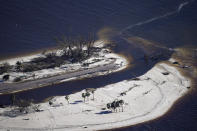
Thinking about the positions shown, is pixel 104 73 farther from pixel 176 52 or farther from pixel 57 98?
pixel 176 52

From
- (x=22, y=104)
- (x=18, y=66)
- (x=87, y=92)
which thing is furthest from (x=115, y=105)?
(x=18, y=66)

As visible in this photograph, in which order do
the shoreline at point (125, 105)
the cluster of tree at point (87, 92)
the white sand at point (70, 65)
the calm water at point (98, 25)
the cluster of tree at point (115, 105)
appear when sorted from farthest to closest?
the calm water at point (98, 25) < the white sand at point (70, 65) < the cluster of tree at point (87, 92) < the cluster of tree at point (115, 105) < the shoreline at point (125, 105)

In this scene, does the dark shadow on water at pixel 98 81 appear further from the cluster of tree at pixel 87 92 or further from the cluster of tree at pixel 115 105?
the cluster of tree at pixel 115 105

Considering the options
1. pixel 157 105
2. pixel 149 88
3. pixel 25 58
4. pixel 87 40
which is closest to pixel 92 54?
pixel 87 40

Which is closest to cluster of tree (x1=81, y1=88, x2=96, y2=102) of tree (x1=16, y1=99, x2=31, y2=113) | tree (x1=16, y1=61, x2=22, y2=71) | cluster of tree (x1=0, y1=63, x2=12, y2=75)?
tree (x1=16, y1=99, x2=31, y2=113)

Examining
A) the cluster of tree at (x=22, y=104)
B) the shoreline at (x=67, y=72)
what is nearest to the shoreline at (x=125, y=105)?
the cluster of tree at (x=22, y=104)

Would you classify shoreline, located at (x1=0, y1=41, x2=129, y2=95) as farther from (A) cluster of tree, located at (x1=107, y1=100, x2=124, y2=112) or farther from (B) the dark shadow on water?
(A) cluster of tree, located at (x1=107, y1=100, x2=124, y2=112)
